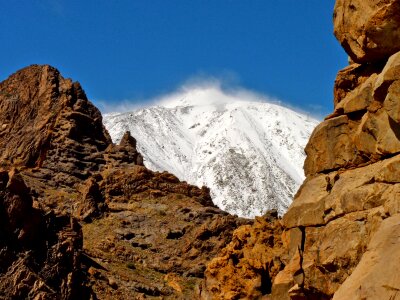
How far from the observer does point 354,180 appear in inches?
872

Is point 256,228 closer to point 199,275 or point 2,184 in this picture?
point 2,184

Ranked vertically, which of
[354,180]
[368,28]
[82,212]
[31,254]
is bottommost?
[354,180]

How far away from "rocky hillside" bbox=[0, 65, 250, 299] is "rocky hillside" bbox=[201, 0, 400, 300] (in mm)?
21320

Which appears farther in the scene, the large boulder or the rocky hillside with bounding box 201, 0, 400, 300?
the large boulder

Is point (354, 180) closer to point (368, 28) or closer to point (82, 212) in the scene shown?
point (368, 28)

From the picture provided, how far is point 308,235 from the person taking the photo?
78.9ft

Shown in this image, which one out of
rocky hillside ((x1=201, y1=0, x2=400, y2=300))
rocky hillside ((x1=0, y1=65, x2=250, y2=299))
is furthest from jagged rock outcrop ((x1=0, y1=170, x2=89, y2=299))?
rocky hillside ((x1=201, y1=0, x2=400, y2=300))

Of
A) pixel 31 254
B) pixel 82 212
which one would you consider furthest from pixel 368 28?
pixel 82 212

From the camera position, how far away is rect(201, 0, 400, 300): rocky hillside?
19.1 metres

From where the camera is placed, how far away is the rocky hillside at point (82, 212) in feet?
145

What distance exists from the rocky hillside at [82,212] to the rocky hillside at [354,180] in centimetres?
2132

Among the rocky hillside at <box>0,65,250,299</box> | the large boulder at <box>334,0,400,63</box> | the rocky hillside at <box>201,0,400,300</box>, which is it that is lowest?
the rocky hillside at <box>201,0,400,300</box>

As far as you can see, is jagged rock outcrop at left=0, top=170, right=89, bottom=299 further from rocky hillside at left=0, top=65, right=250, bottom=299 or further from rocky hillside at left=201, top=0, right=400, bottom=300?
rocky hillside at left=201, top=0, right=400, bottom=300

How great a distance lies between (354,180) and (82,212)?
188 ft
